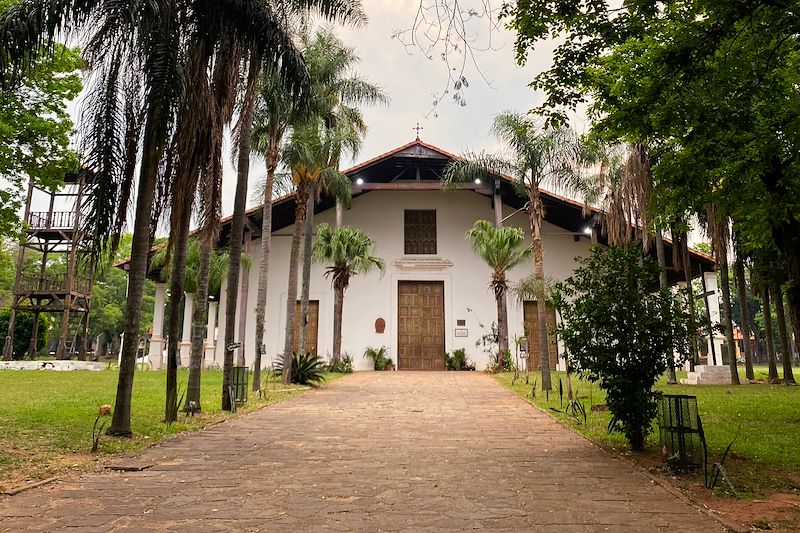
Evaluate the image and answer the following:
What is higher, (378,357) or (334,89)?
(334,89)

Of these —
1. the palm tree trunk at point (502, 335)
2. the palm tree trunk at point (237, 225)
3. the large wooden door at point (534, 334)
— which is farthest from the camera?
the large wooden door at point (534, 334)

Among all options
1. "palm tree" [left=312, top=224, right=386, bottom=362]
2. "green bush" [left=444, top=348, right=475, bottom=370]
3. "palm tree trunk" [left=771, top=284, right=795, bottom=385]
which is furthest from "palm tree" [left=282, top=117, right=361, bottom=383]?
"palm tree trunk" [left=771, top=284, right=795, bottom=385]

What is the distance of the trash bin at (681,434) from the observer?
182 inches

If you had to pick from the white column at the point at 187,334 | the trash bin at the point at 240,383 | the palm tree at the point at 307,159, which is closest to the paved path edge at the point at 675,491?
the trash bin at the point at 240,383

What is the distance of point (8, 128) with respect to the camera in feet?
40.0

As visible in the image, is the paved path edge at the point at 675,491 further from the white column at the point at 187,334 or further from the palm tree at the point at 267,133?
the white column at the point at 187,334

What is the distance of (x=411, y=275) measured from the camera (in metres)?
22.3

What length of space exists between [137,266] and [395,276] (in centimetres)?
1633

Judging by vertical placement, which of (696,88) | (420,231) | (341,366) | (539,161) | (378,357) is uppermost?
(420,231)

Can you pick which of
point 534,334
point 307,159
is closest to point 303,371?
point 307,159

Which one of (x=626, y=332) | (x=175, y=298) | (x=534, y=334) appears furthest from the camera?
(x=534, y=334)

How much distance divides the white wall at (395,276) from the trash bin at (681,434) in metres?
16.5

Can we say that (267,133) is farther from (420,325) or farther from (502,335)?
(420,325)

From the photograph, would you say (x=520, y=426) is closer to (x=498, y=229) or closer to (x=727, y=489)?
(x=727, y=489)
